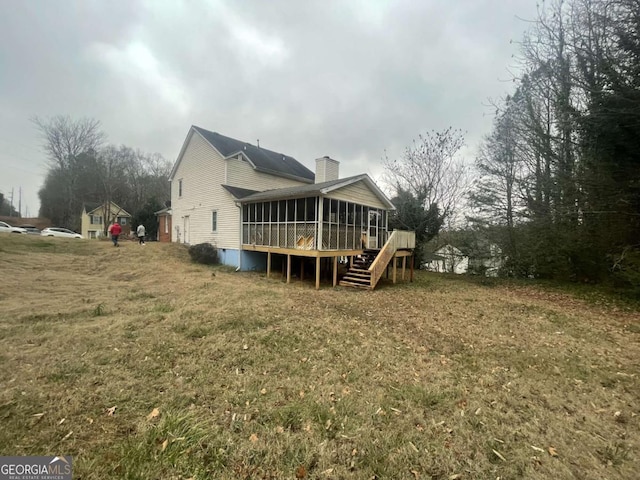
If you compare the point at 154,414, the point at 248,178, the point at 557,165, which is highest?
the point at 248,178

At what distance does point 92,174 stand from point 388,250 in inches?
1639

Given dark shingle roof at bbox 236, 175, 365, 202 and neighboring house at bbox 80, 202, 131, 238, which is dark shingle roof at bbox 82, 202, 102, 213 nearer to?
neighboring house at bbox 80, 202, 131, 238

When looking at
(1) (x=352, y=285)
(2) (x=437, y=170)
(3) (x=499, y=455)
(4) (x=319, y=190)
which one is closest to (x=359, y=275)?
(1) (x=352, y=285)

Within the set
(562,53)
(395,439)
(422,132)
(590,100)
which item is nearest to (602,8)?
(590,100)

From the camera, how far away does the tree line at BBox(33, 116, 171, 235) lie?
109 ft

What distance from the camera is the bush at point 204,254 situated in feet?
53.4

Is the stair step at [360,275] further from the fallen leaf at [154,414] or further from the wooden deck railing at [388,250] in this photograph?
the fallen leaf at [154,414]

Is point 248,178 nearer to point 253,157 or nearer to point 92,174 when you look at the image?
point 253,157

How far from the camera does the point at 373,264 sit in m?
11.9

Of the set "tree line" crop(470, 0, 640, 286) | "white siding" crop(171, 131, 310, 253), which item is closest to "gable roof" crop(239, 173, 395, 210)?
"white siding" crop(171, 131, 310, 253)

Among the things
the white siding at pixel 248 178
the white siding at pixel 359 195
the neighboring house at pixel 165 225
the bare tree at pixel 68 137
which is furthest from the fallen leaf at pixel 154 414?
the bare tree at pixel 68 137

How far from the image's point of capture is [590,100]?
9023mm

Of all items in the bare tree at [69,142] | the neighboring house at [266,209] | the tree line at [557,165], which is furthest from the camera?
the bare tree at [69,142]

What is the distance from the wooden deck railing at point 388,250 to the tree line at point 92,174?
91.4 feet
